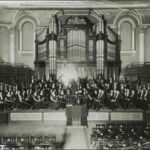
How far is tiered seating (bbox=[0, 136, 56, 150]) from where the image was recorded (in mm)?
8141

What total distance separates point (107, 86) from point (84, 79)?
2.15ft

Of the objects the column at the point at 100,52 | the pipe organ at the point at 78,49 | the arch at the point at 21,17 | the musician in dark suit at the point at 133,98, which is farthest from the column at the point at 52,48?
the musician in dark suit at the point at 133,98

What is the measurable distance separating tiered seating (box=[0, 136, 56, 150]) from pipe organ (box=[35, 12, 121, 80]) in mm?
1968

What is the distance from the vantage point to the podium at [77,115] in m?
9.84

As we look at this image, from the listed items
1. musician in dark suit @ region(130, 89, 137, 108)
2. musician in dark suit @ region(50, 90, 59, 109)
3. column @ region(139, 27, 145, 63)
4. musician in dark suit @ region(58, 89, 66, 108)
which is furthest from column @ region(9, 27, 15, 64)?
column @ region(139, 27, 145, 63)

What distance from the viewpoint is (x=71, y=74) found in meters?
9.99

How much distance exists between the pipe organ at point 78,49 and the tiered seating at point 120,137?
4.86 feet

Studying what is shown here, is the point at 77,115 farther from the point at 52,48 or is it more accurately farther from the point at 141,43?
the point at 141,43

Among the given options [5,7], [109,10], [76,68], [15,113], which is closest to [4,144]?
[15,113]

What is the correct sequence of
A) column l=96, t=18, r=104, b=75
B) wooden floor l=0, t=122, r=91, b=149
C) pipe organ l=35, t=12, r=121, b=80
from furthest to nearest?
column l=96, t=18, r=104, b=75 → pipe organ l=35, t=12, r=121, b=80 → wooden floor l=0, t=122, r=91, b=149

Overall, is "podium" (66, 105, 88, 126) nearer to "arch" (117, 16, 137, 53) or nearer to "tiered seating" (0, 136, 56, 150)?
"tiered seating" (0, 136, 56, 150)

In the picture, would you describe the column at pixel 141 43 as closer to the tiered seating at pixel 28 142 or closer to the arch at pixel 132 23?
the arch at pixel 132 23

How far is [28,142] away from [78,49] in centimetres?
337

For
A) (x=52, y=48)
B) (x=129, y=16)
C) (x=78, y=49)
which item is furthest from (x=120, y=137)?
(x=52, y=48)
